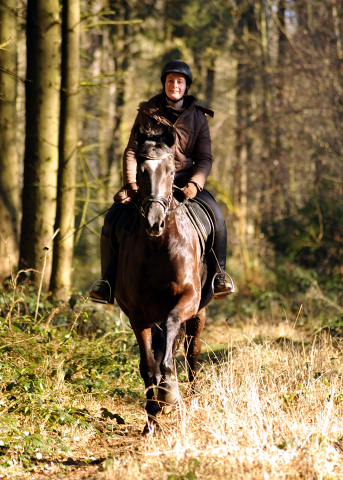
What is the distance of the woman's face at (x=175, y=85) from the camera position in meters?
6.30

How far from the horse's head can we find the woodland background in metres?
2.96

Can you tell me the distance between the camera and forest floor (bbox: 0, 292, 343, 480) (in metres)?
4.32

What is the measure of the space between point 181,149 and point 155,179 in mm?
1494

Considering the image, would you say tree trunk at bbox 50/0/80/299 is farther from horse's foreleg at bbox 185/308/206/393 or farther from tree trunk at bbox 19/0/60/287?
horse's foreleg at bbox 185/308/206/393

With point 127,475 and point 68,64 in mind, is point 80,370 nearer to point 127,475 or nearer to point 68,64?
point 127,475

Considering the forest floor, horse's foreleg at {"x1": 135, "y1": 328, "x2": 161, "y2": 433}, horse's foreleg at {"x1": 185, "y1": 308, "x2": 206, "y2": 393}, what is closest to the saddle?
horse's foreleg at {"x1": 185, "y1": 308, "x2": 206, "y2": 393}

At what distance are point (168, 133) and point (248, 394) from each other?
2.52m

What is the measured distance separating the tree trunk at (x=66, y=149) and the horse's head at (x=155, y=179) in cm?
452

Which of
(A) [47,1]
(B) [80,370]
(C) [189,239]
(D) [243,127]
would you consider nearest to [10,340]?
(B) [80,370]

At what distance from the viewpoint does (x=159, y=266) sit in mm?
5691

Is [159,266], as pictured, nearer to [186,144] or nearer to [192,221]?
[192,221]

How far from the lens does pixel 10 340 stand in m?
6.83

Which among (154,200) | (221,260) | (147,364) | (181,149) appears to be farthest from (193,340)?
(154,200)

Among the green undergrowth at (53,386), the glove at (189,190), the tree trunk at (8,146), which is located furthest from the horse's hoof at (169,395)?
the tree trunk at (8,146)
